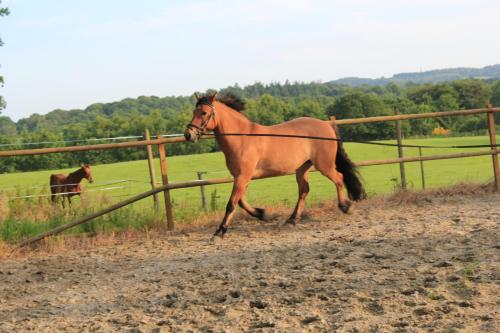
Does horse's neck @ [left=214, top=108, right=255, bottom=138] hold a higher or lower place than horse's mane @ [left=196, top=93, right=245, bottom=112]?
lower

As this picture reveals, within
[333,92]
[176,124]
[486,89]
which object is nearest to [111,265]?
[176,124]

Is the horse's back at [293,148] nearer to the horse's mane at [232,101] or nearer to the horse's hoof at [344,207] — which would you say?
the horse's mane at [232,101]

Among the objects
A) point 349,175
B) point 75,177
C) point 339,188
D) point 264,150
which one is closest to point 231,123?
point 264,150

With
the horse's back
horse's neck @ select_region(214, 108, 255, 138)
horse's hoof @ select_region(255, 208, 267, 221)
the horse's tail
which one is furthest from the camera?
the horse's tail

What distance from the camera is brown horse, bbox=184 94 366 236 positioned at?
25.0 feet

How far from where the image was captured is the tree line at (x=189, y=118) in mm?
41438

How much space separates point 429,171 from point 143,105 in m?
83.7

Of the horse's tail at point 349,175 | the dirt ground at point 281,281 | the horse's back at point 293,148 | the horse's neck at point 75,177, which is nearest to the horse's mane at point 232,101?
the horse's back at point 293,148

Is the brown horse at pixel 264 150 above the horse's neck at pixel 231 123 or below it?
below

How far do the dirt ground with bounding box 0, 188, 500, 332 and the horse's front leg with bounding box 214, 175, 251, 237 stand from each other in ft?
0.61

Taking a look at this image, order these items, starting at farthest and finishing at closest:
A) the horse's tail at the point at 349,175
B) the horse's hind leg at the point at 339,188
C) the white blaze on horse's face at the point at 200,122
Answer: the horse's tail at the point at 349,175 < the horse's hind leg at the point at 339,188 < the white blaze on horse's face at the point at 200,122

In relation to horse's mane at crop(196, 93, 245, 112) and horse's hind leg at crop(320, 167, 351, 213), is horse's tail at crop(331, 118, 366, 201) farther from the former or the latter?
horse's mane at crop(196, 93, 245, 112)

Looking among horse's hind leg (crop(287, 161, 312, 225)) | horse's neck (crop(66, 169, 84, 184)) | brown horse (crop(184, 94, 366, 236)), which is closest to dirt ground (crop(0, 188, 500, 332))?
horse's hind leg (crop(287, 161, 312, 225))

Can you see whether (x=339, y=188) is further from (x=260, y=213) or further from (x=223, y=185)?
(x=223, y=185)
